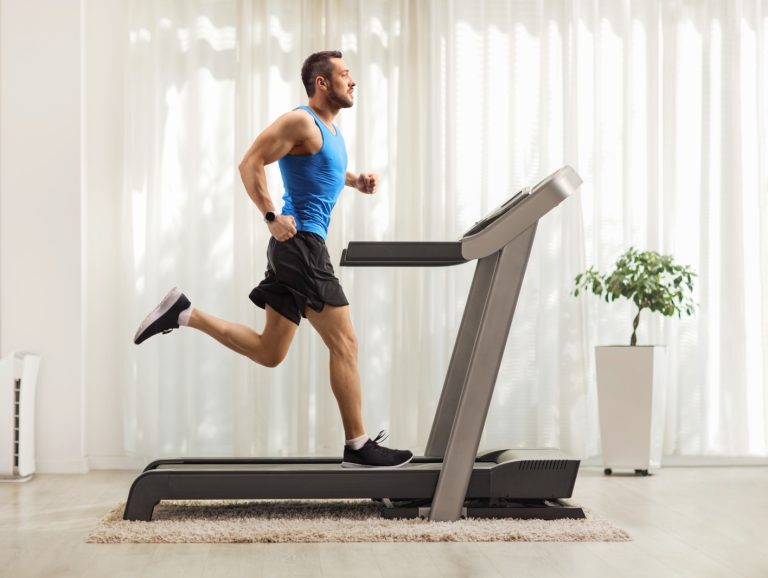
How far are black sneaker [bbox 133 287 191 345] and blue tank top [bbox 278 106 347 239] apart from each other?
44cm

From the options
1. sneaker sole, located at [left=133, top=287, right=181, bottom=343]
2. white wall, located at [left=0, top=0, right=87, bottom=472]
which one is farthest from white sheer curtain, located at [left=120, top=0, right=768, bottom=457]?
sneaker sole, located at [left=133, top=287, right=181, bottom=343]

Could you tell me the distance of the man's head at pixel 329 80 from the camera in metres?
3.03

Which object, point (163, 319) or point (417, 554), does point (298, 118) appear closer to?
point (163, 319)

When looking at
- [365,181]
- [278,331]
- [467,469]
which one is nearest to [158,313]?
[278,331]

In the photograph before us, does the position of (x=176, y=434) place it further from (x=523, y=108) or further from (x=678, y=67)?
(x=678, y=67)

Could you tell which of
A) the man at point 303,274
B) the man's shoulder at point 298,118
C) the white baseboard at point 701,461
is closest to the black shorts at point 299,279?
the man at point 303,274

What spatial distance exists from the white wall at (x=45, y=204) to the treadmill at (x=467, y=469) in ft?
4.28

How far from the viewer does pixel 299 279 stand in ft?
9.51

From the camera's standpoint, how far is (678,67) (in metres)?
4.51

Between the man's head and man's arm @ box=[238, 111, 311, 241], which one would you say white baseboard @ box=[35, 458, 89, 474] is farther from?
the man's head

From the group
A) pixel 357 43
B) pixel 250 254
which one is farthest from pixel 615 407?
pixel 357 43

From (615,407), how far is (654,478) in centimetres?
33

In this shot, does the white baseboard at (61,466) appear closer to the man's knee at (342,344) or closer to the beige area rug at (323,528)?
the beige area rug at (323,528)

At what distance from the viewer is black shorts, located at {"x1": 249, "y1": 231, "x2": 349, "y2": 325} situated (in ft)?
9.50
